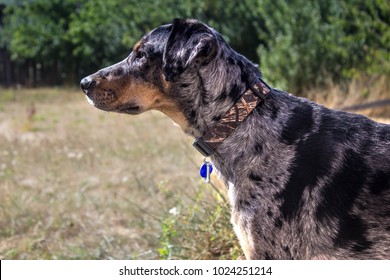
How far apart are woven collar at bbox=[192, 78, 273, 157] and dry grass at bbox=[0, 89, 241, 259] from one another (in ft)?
4.65

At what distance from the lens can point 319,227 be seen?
9.78ft

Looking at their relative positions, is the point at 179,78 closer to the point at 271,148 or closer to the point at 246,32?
the point at 271,148

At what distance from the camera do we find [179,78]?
3244 millimetres

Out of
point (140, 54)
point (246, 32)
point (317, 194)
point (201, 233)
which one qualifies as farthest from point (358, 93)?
point (246, 32)

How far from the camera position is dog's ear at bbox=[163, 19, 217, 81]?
3.15 metres

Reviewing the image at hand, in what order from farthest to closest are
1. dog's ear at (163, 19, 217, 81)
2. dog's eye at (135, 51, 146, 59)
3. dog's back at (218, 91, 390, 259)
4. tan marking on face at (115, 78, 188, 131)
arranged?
dog's eye at (135, 51, 146, 59)
tan marking on face at (115, 78, 188, 131)
dog's ear at (163, 19, 217, 81)
dog's back at (218, 91, 390, 259)

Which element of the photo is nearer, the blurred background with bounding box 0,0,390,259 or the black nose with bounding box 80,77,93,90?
the black nose with bounding box 80,77,93,90

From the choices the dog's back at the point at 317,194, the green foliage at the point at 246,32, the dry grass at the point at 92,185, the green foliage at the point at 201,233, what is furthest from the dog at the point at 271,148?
the green foliage at the point at 246,32

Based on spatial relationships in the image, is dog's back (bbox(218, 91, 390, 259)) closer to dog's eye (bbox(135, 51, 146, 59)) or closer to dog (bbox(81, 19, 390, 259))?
dog (bbox(81, 19, 390, 259))

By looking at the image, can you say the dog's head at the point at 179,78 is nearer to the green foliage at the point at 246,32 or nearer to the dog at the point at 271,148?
the dog at the point at 271,148

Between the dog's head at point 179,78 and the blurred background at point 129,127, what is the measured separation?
1.22 m

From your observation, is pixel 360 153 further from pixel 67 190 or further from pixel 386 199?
pixel 67 190

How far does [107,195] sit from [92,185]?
0.51 metres

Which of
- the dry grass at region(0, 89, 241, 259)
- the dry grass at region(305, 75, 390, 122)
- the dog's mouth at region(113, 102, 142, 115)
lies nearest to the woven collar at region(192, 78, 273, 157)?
the dog's mouth at region(113, 102, 142, 115)
